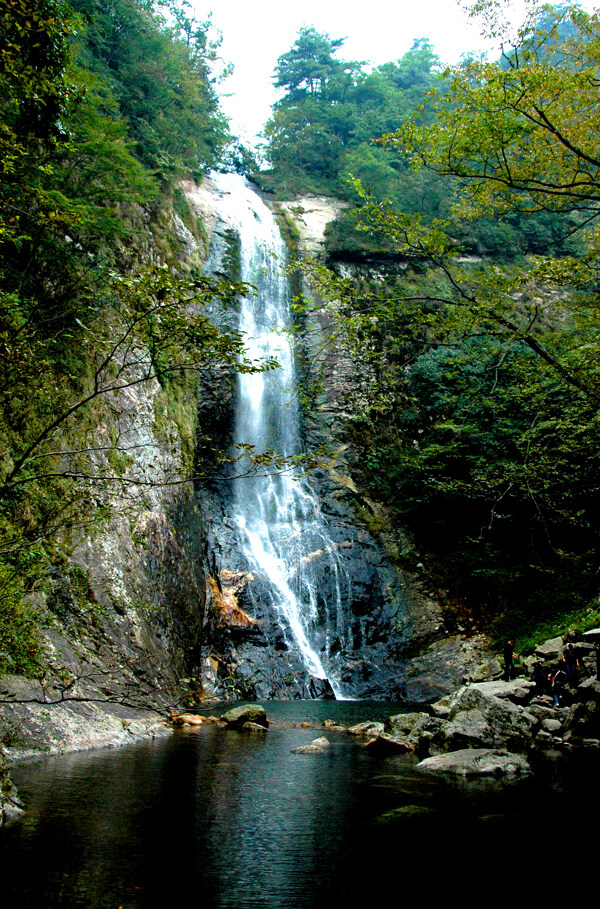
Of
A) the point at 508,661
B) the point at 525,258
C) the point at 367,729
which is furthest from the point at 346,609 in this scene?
the point at 525,258

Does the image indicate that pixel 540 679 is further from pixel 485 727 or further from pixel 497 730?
pixel 485 727

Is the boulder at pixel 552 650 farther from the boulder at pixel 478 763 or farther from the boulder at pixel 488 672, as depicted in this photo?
the boulder at pixel 478 763

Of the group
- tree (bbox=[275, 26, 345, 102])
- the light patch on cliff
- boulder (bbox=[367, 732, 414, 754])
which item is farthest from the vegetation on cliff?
tree (bbox=[275, 26, 345, 102])

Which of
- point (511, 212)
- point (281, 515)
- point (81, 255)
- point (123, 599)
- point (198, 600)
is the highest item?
point (81, 255)

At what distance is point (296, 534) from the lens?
1925cm

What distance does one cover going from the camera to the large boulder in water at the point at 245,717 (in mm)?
10945

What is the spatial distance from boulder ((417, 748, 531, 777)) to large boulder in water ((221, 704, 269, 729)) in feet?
13.5

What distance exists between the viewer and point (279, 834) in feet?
16.6

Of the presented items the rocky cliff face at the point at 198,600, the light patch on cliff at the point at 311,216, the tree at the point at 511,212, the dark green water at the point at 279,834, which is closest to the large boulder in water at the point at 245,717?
the rocky cliff face at the point at 198,600

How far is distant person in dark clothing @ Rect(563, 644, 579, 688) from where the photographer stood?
1017cm

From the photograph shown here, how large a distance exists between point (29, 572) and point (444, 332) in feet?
17.6

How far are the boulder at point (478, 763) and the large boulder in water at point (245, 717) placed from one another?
412cm

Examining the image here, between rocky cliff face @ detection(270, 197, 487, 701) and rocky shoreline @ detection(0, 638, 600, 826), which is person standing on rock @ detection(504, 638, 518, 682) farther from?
rocky cliff face @ detection(270, 197, 487, 701)

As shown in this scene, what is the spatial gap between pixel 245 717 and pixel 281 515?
9.43m
